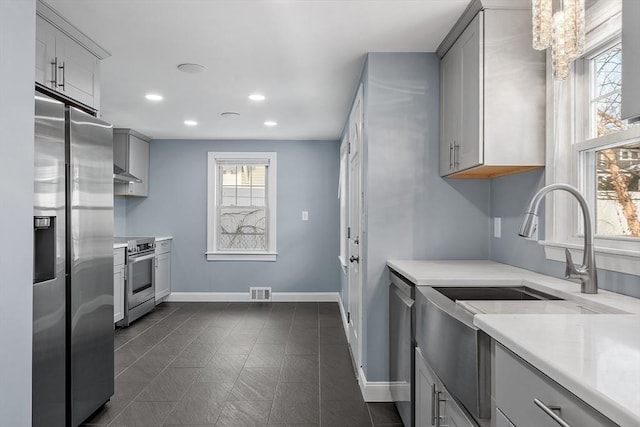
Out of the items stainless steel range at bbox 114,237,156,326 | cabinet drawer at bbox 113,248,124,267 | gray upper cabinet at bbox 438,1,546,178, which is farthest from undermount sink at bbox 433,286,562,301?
stainless steel range at bbox 114,237,156,326

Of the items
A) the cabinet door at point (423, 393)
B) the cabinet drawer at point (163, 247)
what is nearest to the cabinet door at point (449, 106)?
the cabinet door at point (423, 393)

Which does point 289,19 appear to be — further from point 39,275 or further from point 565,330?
point 565,330

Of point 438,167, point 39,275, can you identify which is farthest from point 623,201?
point 39,275

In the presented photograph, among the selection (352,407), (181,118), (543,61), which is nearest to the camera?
(543,61)

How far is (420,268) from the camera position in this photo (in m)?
2.42

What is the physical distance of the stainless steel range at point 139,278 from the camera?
461cm

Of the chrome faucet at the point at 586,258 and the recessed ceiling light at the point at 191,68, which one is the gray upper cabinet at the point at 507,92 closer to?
the chrome faucet at the point at 586,258

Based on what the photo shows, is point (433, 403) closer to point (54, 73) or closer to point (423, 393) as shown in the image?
point (423, 393)

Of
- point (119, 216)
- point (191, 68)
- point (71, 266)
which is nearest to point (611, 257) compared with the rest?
point (71, 266)

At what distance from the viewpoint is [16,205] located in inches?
60.5

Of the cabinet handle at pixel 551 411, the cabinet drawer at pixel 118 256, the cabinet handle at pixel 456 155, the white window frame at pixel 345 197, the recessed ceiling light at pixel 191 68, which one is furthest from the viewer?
the white window frame at pixel 345 197

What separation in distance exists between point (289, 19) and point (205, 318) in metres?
3.73

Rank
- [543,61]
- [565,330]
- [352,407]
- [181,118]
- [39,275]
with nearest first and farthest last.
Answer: [565,330] → [39,275] → [543,61] → [352,407] → [181,118]

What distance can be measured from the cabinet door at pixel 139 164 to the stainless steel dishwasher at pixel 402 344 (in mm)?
4014
